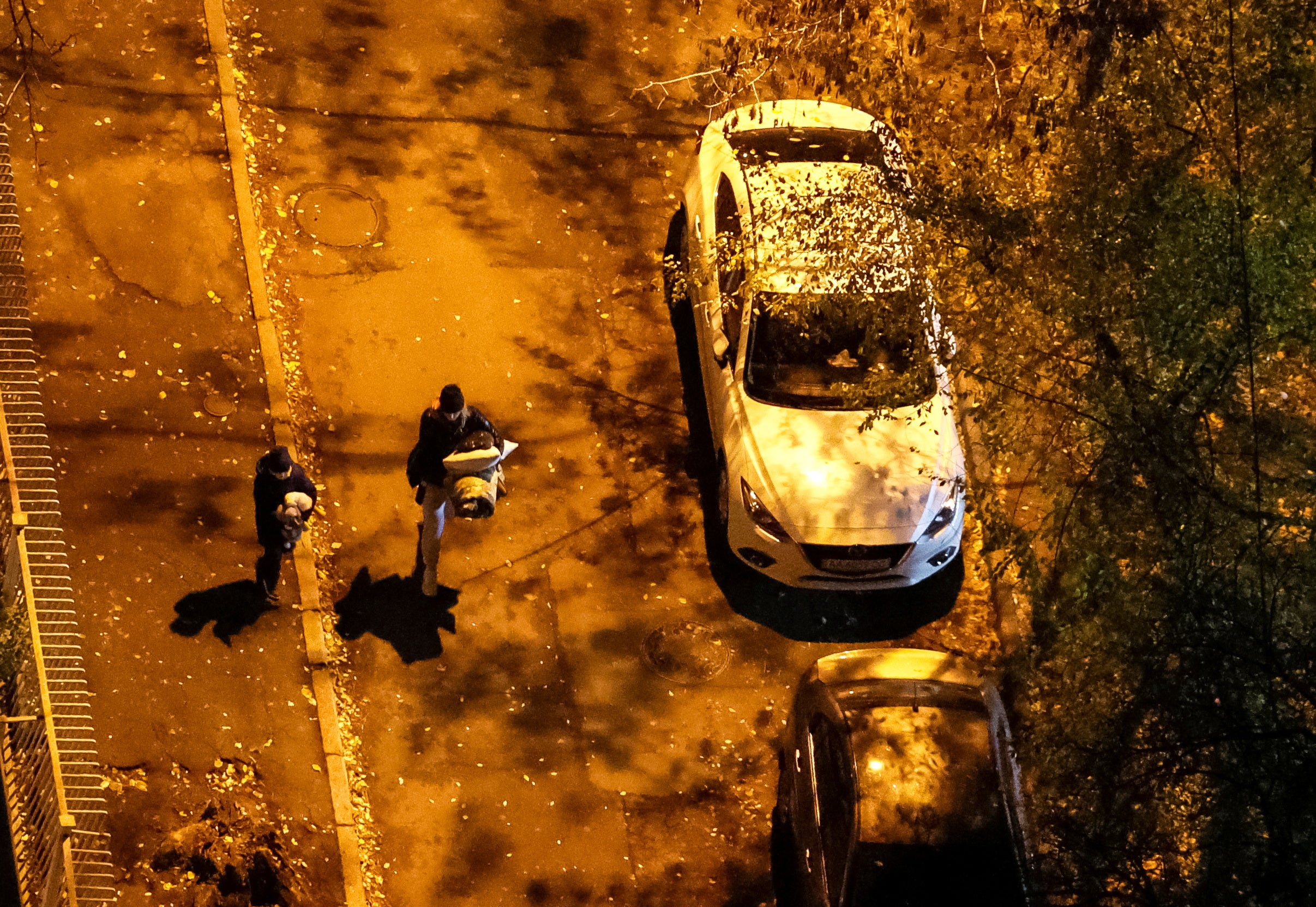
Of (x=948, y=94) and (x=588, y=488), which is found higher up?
(x=948, y=94)

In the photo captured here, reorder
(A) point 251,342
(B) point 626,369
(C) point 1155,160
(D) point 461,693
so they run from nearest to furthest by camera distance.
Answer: (C) point 1155,160
(D) point 461,693
(A) point 251,342
(B) point 626,369

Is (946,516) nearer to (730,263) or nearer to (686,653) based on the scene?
(686,653)

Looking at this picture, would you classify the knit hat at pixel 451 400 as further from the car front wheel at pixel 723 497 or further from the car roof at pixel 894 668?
the car roof at pixel 894 668

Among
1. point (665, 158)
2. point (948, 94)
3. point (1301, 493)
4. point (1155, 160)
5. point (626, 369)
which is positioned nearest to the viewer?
point (1301, 493)

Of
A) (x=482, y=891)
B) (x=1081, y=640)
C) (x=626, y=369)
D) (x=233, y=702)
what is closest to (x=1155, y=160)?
(x=1081, y=640)

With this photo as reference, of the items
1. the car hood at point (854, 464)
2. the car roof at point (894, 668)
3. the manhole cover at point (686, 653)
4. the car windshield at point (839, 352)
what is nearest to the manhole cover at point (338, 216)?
the car windshield at point (839, 352)

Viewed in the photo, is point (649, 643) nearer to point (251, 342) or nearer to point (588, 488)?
point (588, 488)

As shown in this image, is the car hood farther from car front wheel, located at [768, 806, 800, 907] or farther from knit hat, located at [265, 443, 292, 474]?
knit hat, located at [265, 443, 292, 474]
